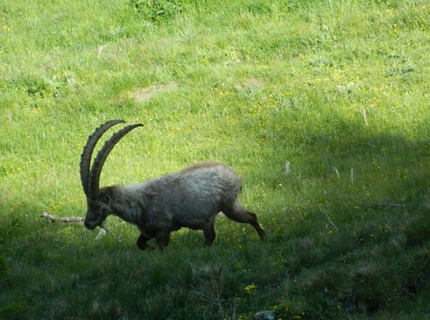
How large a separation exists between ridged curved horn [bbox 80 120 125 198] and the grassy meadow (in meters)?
1.11

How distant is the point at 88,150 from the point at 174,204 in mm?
1405

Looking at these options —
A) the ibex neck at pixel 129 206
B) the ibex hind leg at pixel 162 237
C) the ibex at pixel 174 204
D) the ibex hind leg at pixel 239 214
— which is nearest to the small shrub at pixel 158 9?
the ibex at pixel 174 204

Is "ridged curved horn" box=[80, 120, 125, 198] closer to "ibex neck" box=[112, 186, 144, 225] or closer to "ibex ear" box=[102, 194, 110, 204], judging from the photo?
"ibex ear" box=[102, 194, 110, 204]

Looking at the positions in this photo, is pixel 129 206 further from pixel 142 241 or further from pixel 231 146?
pixel 231 146

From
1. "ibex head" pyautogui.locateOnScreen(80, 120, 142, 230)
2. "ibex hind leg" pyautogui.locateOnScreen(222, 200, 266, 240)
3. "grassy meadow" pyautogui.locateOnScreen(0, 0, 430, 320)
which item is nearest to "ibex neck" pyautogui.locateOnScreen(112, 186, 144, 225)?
"ibex head" pyautogui.locateOnScreen(80, 120, 142, 230)

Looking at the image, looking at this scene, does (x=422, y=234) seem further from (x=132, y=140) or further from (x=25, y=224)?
(x=132, y=140)

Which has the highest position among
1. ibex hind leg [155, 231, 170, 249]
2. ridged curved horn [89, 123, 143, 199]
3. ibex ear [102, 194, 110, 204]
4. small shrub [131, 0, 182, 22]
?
ridged curved horn [89, 123, 143, 199]

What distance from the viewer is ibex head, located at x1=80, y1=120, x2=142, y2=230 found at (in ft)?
35.9

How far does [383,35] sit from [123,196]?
10017 mm

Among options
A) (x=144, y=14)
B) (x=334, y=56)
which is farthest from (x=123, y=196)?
(x=144, y=14)

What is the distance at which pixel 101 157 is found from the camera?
1097 centimetres

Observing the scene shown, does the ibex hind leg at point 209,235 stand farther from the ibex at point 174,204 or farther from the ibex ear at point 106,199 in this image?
the ibex ear at point 106,199

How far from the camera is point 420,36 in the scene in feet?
62.8

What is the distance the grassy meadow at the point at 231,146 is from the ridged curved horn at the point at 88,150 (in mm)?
1114
